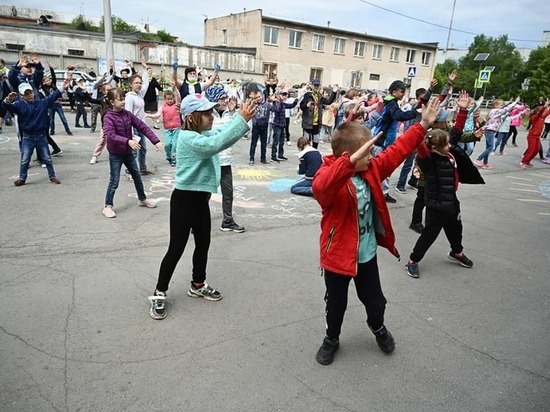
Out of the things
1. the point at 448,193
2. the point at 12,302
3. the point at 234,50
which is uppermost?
the point at 234,50

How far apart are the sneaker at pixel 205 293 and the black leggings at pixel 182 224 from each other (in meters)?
0.38

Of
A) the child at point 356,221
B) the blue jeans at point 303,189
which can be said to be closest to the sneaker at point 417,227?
the blue jeans at point 303,189

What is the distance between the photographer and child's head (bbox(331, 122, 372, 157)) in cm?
247

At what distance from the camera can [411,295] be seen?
4.03 m

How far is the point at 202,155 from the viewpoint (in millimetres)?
3148

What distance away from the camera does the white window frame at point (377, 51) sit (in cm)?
4591

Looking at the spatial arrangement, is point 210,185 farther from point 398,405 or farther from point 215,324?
point 398,405

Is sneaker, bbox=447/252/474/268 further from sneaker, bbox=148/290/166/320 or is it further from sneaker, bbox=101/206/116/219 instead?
sneaker, bbox=101/206/116/219

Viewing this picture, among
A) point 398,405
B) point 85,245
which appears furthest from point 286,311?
point 85,245

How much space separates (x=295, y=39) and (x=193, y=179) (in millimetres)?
41396

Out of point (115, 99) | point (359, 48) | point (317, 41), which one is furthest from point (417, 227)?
point (359, 48)

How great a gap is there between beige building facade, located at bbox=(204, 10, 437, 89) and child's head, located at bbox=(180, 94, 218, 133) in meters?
35.7

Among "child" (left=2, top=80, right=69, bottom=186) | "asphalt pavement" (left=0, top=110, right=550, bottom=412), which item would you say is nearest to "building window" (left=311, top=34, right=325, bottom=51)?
"child" (left=2, top=80, right=69, bottom=186)

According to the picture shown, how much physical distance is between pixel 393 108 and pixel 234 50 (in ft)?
116
